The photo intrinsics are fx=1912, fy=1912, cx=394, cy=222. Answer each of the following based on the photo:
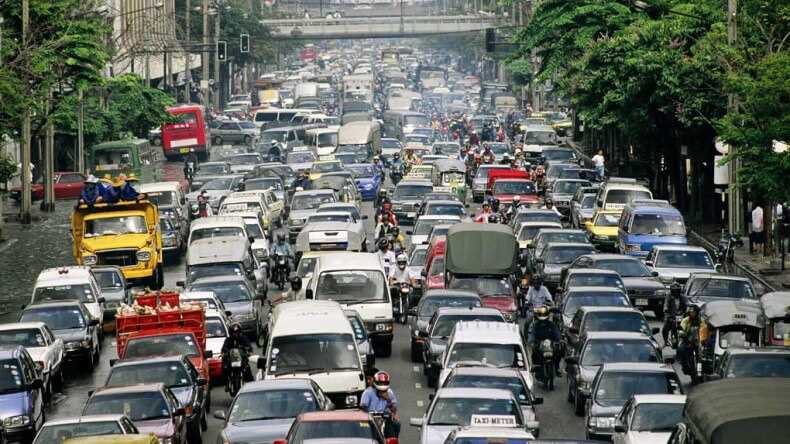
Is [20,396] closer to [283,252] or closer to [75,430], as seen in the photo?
[75,430]

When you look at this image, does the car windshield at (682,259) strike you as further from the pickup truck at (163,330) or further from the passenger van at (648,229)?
the pickup truck at (163,330)

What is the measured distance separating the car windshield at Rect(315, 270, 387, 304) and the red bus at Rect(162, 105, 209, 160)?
5638 centimetres

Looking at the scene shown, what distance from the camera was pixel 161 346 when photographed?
101 ft

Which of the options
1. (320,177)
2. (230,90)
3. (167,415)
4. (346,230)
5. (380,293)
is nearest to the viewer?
(167,415)

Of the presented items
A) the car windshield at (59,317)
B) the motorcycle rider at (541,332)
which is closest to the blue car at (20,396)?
the car windshield at (59,317)

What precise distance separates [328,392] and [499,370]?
2731 mm

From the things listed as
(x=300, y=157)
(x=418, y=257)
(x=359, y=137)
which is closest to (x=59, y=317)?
(x=418, y=257)

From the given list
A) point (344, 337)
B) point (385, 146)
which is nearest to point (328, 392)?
point (344, 337)

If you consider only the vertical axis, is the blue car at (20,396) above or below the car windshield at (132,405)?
below

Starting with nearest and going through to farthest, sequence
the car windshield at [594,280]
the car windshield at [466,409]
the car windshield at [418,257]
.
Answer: the car windshield at [466,409], the car windshield at [594,280], the car windshield at [418,257]

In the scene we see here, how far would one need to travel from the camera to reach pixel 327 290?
119 feet

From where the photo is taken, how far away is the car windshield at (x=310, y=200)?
56719 millimetres

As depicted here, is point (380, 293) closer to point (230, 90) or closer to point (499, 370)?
point (499, 370)

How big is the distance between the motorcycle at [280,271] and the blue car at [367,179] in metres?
23.3
